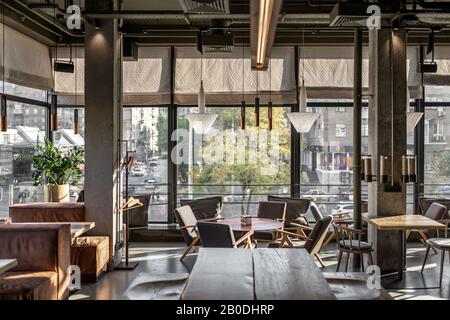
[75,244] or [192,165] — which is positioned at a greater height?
[192,165]

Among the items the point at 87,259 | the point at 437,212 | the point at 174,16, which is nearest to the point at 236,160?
the point at 437,212

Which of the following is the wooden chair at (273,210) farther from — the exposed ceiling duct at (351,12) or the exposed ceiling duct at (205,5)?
the exposed ceiling duct at (205,5)

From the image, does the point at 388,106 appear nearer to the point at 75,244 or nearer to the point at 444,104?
the point at 444,104

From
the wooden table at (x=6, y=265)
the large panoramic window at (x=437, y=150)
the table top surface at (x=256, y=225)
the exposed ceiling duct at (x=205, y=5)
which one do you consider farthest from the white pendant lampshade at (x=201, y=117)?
the large panoramic window at (x=437, y=150)

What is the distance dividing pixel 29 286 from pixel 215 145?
6.06 meters

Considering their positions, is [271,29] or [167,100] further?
[167,100]

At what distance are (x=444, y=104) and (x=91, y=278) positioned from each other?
7.59m

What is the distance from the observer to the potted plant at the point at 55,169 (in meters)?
9.32

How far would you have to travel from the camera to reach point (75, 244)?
7129mm

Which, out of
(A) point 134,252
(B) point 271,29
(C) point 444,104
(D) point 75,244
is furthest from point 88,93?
(C) point 444,104

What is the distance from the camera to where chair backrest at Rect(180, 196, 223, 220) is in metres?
9.47

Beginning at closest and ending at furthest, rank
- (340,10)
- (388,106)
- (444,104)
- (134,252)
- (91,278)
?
1. (340,10)
2. (91,278)
3. (388,106)
4. (134,252)
5. (444,104)
